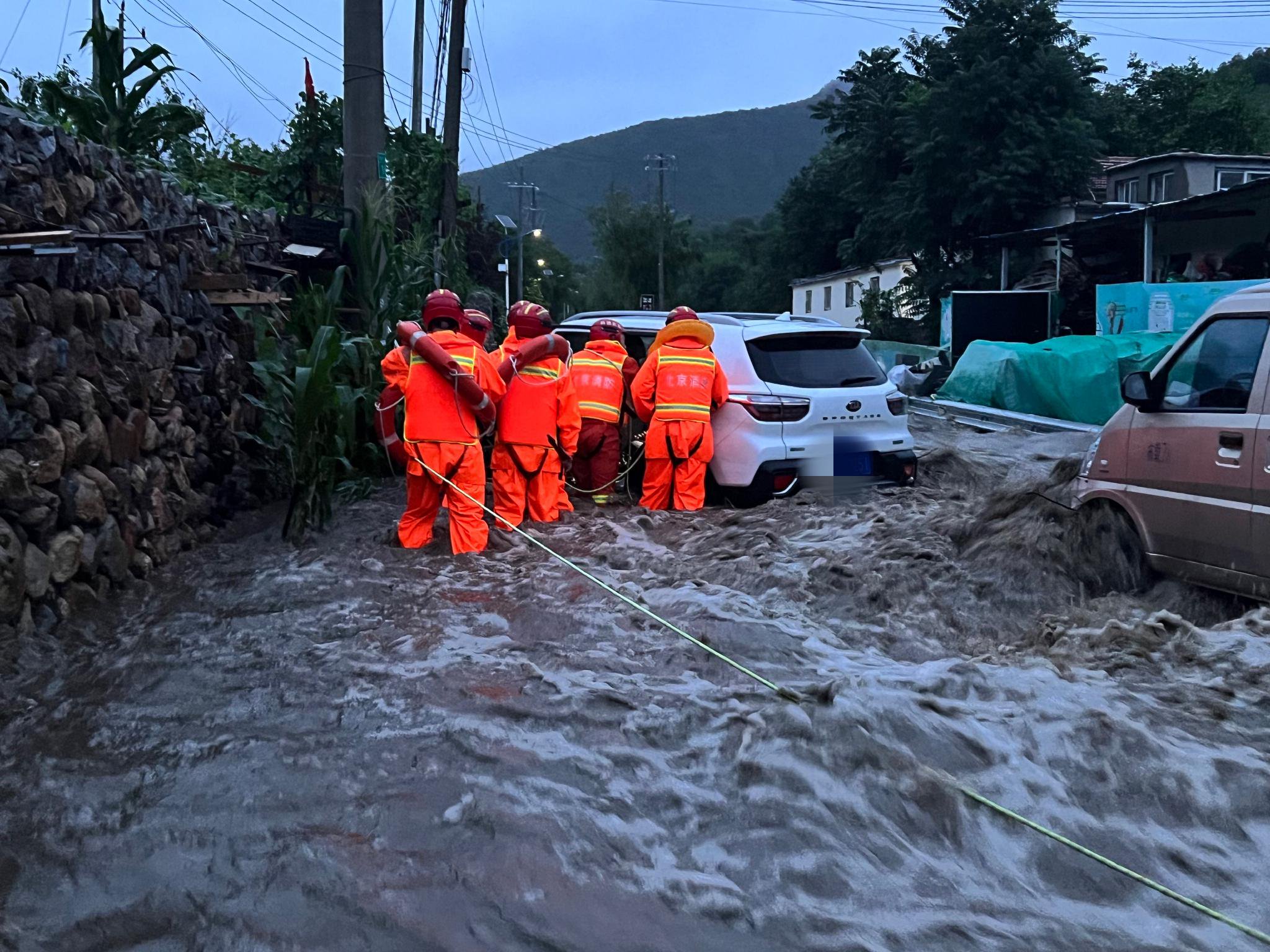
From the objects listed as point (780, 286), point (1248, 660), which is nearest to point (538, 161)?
point (780, 286)

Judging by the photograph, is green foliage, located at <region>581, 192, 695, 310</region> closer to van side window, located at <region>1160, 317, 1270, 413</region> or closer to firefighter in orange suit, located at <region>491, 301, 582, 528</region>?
firefighter in orange suit, located at <region>491, 301, 582, 528</region>

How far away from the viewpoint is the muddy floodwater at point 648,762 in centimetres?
305

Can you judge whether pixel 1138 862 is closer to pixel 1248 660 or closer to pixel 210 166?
pixel 1248 660

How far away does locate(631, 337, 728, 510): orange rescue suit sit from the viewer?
314 inches

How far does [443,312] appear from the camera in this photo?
23.7 ft

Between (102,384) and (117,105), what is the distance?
7.77 ft

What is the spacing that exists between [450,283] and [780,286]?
4428cm

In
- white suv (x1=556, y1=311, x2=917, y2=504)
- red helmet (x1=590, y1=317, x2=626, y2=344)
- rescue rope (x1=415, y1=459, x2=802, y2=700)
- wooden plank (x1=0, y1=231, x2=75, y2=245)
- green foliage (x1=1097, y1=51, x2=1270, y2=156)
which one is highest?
green foliage (x1=1097, y1=51, x2=1270, y2=156)

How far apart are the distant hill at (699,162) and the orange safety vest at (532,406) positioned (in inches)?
5343

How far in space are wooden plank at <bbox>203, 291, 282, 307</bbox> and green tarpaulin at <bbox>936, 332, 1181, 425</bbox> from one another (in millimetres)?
9093

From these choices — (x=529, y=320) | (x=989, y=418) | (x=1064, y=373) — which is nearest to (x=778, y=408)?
(x=529, y=320)

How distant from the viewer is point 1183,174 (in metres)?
29.5

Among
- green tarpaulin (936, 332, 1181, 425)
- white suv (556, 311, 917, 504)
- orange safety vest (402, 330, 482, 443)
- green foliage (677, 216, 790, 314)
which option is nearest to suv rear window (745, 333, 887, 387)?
white suv (556, 311, 917, 504)

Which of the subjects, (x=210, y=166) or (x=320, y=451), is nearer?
(x=320, y=451)
